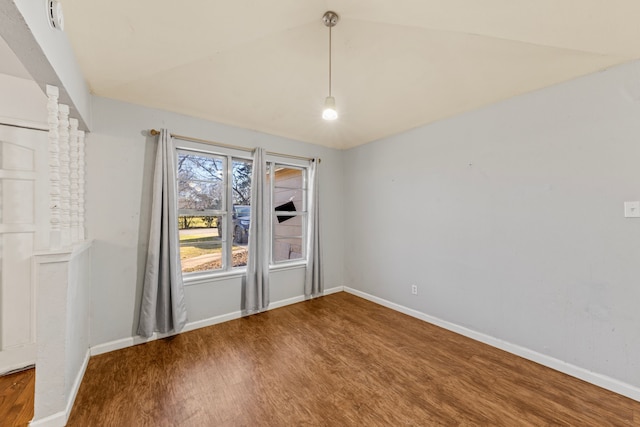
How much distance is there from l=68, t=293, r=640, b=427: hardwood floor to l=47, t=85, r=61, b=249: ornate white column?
1208 mm

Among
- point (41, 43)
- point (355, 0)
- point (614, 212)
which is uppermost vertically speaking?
point (355, 0)

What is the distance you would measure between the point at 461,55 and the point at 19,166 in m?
3.74

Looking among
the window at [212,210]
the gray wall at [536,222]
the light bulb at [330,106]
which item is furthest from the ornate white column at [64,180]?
the gray wall at [536,222]

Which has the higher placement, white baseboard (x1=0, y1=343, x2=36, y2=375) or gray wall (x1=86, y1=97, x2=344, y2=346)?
gray wall (x1=86, y1=97, x2=344, y2=346)

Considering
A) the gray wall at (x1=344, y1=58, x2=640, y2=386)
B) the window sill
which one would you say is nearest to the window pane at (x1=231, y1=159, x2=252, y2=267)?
the window sill

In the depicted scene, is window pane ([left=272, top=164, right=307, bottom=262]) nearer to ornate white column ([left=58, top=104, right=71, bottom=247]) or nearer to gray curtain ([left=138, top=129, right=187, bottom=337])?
gray curtain ([left=138, top=129, right=187, bottom=337])

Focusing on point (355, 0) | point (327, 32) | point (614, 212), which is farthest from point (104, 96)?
point (614, 212)

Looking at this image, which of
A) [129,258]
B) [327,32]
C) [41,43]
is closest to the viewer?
[41,43]

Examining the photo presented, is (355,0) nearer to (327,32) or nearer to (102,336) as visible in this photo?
(327,32)

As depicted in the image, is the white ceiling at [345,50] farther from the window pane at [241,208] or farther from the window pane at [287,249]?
the window pane at [287,249]

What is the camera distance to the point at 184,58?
6.73 ft

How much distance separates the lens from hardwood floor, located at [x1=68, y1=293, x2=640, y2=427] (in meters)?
1.61

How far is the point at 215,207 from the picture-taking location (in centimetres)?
313

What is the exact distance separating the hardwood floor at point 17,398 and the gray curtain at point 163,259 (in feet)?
2.50
